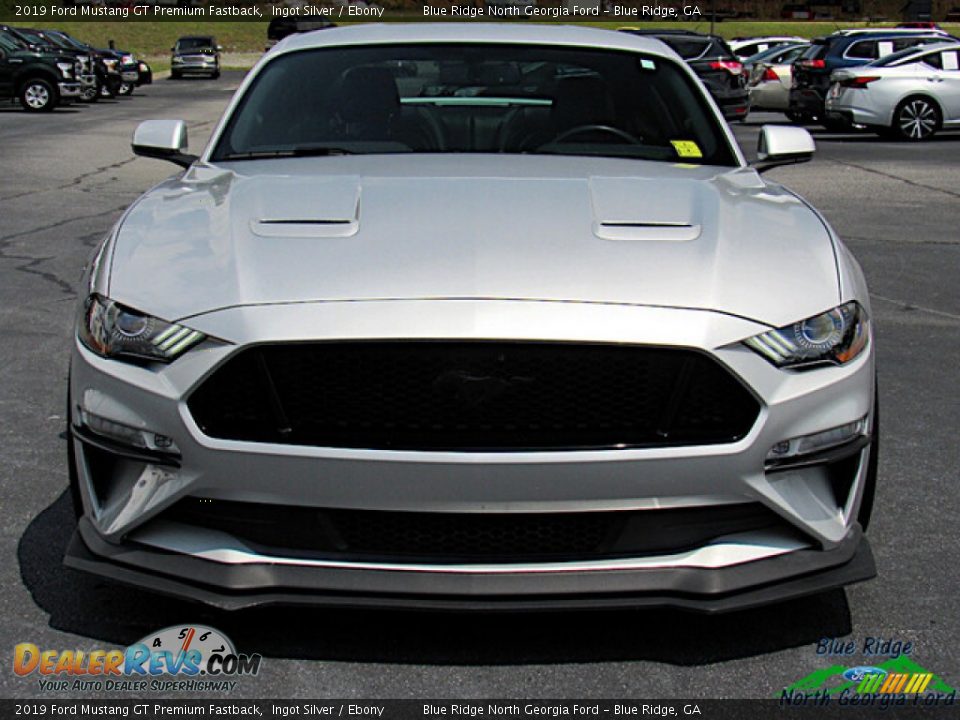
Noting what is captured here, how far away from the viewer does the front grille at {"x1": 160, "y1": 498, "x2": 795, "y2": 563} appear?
10.8 ft

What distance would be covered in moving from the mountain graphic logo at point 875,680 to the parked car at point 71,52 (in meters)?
28.8

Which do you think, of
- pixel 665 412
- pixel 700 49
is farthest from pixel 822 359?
pixel 700 49

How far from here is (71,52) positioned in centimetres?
3275

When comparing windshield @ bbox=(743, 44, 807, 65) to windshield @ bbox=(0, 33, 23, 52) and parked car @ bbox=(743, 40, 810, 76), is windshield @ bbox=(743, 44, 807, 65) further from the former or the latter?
windshield @ bbox=(0, 33, 23, 52)

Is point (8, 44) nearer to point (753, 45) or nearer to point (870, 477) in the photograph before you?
point (753, 45)

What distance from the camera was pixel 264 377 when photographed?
129 inches

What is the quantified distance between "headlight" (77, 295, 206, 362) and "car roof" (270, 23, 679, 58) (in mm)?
2194

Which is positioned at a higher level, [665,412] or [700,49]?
[665,412]

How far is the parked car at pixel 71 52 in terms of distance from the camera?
30.8 m

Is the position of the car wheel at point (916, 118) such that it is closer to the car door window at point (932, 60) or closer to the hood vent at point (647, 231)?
the car door window at point (932, 60)

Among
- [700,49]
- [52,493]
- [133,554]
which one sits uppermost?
[133,554]

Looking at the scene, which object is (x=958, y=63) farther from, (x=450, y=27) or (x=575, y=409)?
(x=575, y=409)

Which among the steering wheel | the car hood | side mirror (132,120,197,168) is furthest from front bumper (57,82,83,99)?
the car hood

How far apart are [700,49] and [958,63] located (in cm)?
461
